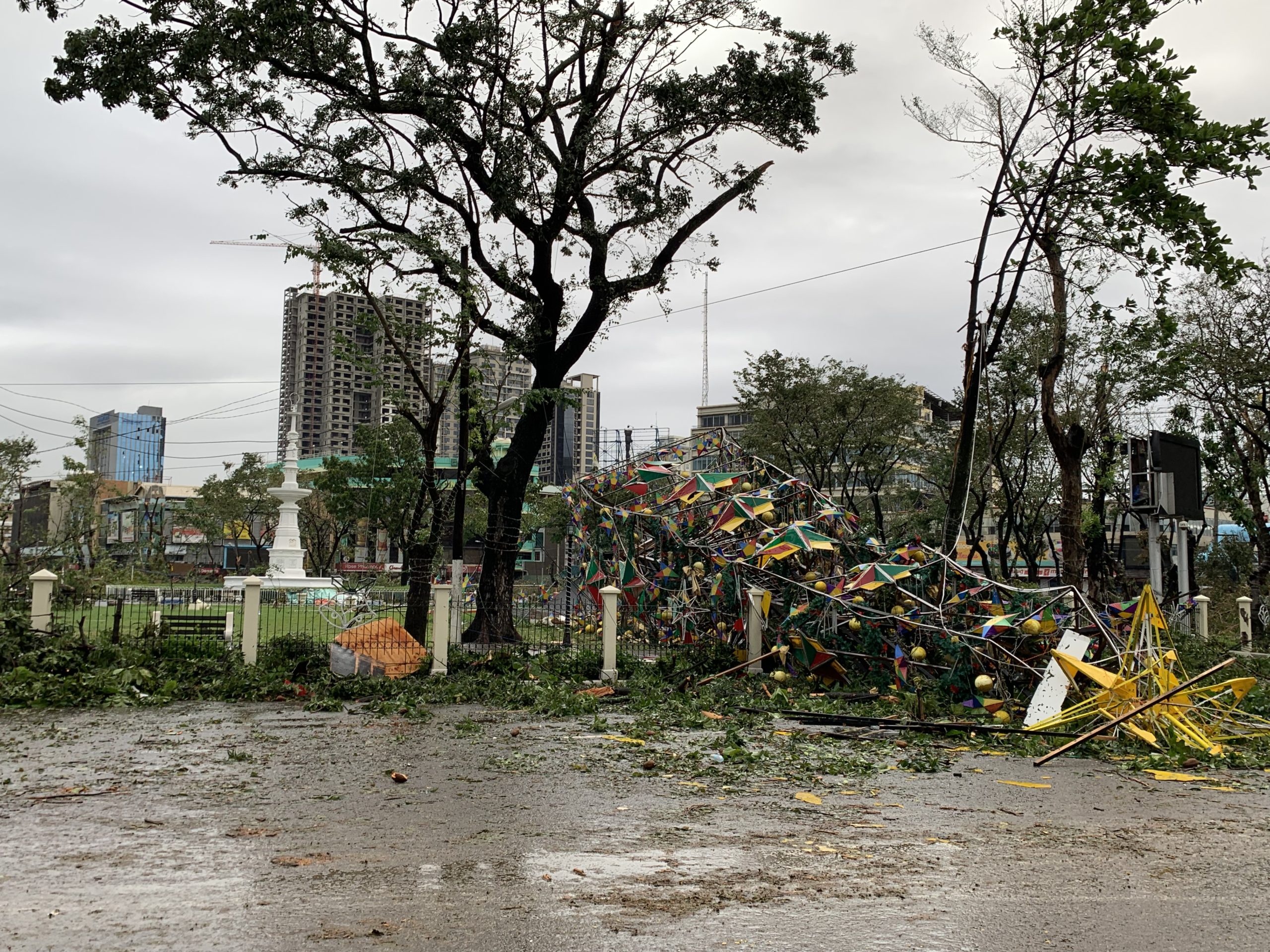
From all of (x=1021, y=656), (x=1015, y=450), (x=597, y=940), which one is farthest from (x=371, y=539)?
(x=597, y=940)

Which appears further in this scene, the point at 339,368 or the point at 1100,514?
the point at 339,368

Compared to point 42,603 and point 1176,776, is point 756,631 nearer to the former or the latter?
point 1176,776

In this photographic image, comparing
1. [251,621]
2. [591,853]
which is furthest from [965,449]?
[591,853]

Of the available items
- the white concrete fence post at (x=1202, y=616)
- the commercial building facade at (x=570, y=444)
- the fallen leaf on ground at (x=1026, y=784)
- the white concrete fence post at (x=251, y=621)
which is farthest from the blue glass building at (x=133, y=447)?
the fallen leaf on ground at (x=1026, y=784)

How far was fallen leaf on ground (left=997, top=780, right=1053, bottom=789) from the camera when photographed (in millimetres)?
8320

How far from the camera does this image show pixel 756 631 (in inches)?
596

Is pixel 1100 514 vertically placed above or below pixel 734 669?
above

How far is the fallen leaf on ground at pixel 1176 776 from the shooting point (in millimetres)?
8695

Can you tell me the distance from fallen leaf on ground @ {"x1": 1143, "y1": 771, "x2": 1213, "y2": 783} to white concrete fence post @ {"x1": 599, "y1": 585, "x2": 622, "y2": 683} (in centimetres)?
749

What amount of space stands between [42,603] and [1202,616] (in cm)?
1948

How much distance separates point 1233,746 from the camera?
32.9 feet

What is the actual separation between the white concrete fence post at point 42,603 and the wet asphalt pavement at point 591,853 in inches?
191

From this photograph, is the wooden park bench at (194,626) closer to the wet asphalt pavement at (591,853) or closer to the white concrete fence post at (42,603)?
the white concrete fence post at (42,603)

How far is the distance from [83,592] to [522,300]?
961 centimetres
